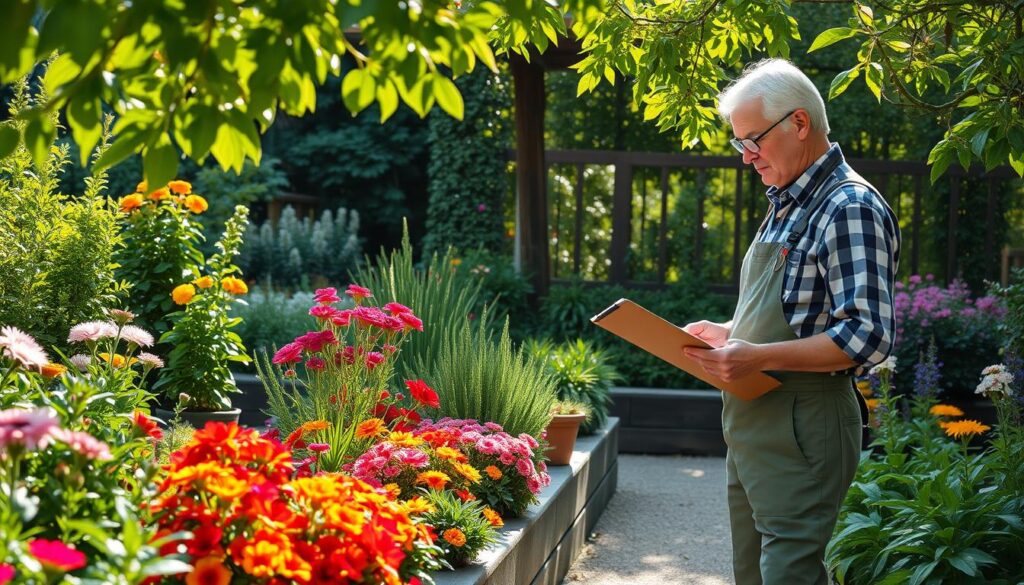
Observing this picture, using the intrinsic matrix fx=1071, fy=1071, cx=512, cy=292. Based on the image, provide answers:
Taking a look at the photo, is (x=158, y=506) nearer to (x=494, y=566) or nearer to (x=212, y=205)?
(x=494, y=566)

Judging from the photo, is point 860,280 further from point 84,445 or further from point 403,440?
point 84,445

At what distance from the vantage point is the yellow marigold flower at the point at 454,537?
8.38ft

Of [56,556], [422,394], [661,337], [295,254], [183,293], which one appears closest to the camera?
[56,556]

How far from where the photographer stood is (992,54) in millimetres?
2561

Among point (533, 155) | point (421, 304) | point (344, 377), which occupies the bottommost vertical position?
point (344, 377)

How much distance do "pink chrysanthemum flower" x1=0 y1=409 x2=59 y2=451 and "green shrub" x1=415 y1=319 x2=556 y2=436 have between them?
8.21ft

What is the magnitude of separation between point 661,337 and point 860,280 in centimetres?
51

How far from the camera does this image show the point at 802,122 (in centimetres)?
241

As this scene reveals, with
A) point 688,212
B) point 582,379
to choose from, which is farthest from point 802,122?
point 688,212

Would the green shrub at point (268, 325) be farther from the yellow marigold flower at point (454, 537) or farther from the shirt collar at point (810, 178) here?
the shirt collar at point (810, 178)

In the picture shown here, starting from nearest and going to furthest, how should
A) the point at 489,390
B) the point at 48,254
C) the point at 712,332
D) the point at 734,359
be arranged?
the point at 734,359
the point at 712,332
the point at 48,254
the point at 489,390

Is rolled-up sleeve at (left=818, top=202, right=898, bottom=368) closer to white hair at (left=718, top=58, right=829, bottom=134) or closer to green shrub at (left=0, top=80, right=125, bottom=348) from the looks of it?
white hair at (left=718, top=58, right=829, bottom=134)

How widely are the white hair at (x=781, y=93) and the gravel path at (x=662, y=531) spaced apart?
2.26m

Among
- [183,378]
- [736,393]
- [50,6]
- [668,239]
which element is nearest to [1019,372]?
[736,393]
